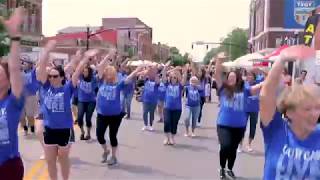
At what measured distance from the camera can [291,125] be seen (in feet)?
11.7

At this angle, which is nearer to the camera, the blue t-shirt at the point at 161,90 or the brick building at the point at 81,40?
the blue t-shirt at the point at 161,90

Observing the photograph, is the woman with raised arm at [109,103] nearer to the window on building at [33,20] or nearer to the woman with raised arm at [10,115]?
the woman with raised arm at [10,115]

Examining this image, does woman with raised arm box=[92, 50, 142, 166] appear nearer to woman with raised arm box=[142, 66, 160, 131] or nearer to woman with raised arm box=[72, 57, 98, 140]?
woman with raised arm box=[72, 57, 98, 140]

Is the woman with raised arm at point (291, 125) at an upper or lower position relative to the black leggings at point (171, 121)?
upper

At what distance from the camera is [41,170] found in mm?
9227

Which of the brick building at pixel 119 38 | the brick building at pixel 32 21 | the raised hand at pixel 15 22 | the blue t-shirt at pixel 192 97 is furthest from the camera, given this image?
the brick building at pixel 119 38

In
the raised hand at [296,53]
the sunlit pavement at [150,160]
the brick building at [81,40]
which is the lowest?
the sunlit pavement at [150,160]

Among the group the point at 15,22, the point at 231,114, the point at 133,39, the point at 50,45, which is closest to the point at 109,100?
the point at 231,114

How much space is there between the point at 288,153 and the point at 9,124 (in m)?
2.33

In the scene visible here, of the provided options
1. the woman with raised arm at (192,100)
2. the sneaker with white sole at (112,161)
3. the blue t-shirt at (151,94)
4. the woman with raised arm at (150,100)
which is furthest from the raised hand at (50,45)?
the blue t-shirt at (151,94)

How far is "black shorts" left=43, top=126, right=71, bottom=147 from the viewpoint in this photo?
7.55 m

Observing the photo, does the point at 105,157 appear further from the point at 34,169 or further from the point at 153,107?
the point at 153,107

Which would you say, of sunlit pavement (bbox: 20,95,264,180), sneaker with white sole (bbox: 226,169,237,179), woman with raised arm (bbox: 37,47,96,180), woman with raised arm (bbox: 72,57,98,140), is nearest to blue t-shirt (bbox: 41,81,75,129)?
woman with raised arm (bbox: 37,47,96,180)

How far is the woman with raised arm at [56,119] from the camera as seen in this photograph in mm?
7539
